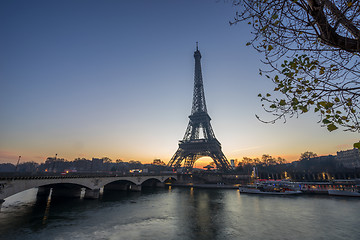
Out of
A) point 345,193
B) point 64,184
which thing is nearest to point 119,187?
point 64,184

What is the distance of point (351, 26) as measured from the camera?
3.25m

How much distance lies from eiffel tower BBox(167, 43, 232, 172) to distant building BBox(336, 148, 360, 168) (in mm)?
115335

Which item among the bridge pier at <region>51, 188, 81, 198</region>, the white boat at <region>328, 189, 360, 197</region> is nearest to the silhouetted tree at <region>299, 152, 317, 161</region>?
the white boat at <region>328, 189, 360, 197</region>

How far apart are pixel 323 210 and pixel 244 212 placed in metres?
12.6

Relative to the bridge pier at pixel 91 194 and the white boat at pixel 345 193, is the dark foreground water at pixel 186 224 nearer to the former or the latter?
the bridge pier at pixel 91 194

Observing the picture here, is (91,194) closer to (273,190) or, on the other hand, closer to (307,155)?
(273,190)

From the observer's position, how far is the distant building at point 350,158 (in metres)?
125

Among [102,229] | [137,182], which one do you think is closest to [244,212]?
[102,229]

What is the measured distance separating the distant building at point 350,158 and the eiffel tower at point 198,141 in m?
115

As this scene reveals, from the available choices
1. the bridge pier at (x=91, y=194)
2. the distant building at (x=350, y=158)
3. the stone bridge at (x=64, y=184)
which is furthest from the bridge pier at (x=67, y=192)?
the distant building at (x=350, y=158)

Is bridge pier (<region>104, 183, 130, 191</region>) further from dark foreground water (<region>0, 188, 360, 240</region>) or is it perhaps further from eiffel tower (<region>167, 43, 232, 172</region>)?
dark foreground water (<region>0, 188, 360, 240</region>)

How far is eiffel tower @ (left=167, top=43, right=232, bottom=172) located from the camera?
72.6 m

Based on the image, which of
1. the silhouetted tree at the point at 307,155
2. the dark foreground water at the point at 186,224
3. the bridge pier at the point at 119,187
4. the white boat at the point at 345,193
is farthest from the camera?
the silhouetted tree at the point at 307,155

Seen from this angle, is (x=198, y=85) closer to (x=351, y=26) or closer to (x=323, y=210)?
(x=323, y=210)
